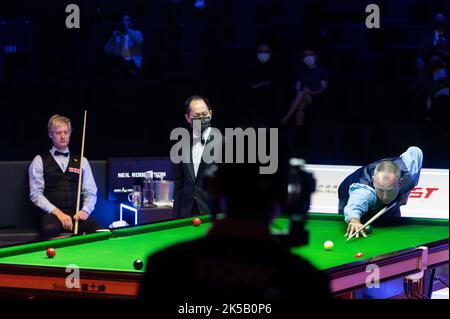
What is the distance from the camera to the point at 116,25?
10500 mm

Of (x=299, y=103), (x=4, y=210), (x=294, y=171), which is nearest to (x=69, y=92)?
(x=299, y=103)

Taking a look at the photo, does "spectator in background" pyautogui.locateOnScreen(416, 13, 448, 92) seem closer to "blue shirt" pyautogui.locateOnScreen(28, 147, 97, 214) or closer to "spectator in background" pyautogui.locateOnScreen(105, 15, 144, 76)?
"spectator in background" pyautogui.locateOnScreen(105, 15, 144, 76)

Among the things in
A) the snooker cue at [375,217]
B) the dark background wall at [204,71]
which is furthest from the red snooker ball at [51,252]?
the dark background wall at [204,71]

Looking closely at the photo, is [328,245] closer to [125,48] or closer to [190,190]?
[190,190]

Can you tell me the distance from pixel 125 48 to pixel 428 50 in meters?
3.40

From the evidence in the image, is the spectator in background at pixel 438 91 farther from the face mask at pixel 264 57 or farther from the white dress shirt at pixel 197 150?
the white dress shirt at pixel 197 150

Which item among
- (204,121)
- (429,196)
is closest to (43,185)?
(204,121)

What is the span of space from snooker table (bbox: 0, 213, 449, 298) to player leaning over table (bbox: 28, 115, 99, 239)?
5.15ft

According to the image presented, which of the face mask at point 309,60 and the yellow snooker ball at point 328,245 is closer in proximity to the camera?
the yellow snooker ball at point 328,245

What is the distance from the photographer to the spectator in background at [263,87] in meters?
10.4

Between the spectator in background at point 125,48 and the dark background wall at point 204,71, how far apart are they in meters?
0.17

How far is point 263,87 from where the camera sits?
1045 cm

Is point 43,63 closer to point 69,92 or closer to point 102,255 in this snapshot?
point 69,92
